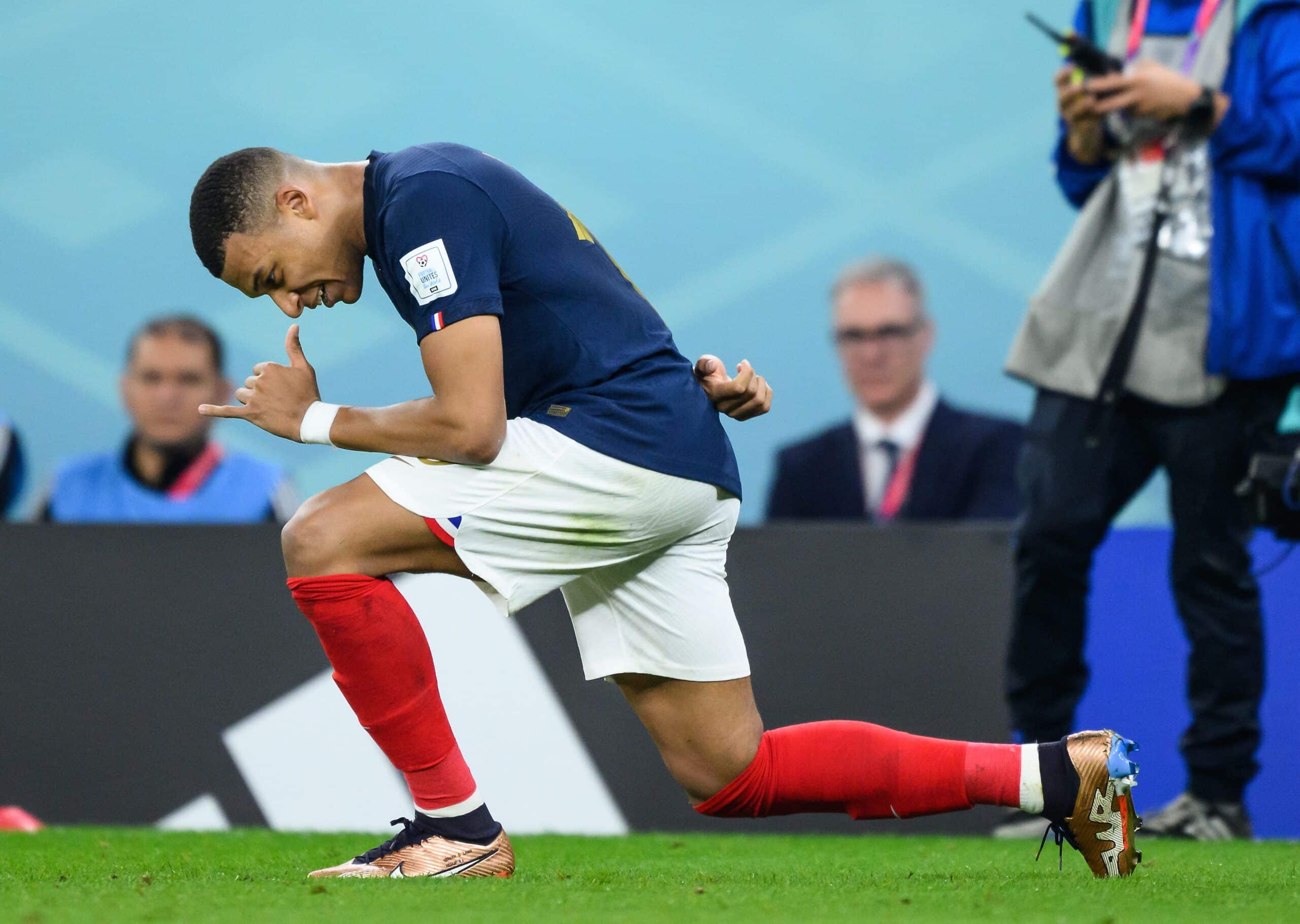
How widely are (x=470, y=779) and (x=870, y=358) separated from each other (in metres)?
2.56

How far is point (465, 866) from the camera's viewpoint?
2.47 metres

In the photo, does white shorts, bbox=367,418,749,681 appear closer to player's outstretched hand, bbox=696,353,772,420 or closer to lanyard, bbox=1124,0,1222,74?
player's outstretched hand, bbox=696,353,772,420

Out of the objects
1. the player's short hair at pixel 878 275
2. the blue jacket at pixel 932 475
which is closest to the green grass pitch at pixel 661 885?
the blue jacket at pixel 932 475

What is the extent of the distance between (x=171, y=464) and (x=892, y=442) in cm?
214

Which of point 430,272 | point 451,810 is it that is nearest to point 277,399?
point 430,272

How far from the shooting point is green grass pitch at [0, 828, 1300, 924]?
6.76 ft

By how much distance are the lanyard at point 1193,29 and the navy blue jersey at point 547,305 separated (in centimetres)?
167

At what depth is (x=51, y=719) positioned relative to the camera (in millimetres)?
3982

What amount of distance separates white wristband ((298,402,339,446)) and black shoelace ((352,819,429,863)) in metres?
0.62

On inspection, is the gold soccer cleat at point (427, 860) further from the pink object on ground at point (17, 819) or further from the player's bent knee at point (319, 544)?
the pink object on ground at point (17, 819)

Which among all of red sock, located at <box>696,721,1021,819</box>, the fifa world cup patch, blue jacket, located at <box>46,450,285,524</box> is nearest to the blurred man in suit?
blue jacket, located at <box>46,450,285,524</box>

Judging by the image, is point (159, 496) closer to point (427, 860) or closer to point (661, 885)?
point (427, 860)

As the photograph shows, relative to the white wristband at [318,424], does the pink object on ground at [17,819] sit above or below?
below

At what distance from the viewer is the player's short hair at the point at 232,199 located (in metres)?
2.41
